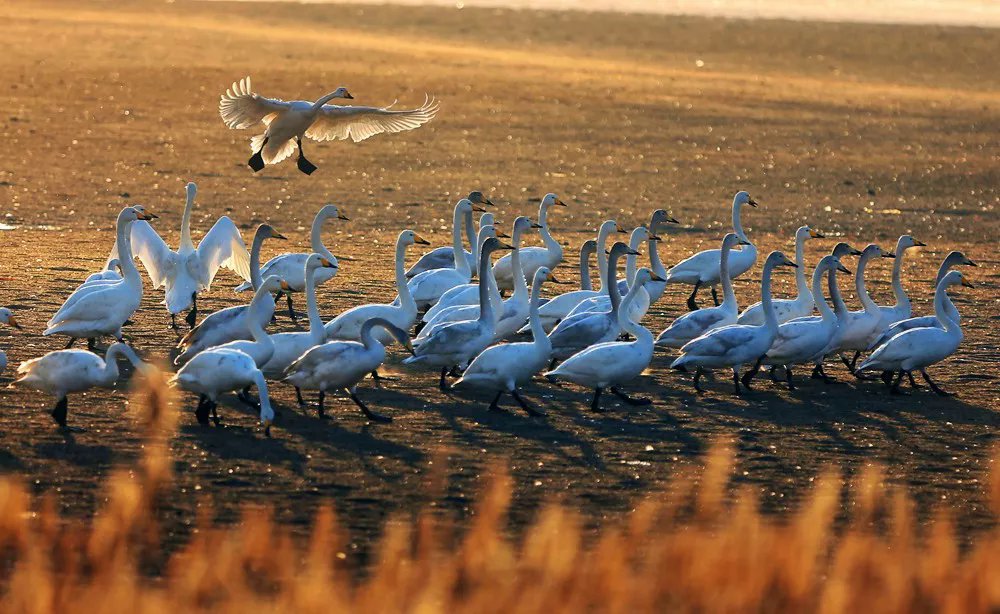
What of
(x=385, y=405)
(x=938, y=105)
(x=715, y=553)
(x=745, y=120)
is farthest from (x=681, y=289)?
(x=938, y=105)

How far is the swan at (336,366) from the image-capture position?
31.9 feet

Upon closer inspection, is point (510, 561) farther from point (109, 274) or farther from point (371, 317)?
point (109, 274)

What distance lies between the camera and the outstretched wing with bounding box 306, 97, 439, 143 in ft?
49.3

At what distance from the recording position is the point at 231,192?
20250 millimetres

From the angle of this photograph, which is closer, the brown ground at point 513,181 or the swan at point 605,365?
the brown ground at point 513,181

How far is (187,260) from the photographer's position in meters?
12.7

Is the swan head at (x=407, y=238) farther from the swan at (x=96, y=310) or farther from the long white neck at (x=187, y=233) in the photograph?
the swan at (x=96, y=310)

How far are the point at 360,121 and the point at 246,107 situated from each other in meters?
1.26

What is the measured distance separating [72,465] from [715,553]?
12.2ft

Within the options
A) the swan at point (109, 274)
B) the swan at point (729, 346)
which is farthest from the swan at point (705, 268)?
the swan at point (109, 274)

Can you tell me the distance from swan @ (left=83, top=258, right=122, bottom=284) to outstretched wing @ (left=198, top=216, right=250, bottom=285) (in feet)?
2.17

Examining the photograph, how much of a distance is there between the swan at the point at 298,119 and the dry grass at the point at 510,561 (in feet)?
21.5

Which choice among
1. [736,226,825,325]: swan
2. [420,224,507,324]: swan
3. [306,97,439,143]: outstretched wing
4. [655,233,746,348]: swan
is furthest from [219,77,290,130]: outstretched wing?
[736,226,825,325]: swan

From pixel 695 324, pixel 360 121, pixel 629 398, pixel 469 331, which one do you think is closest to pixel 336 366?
pixel 469 331
